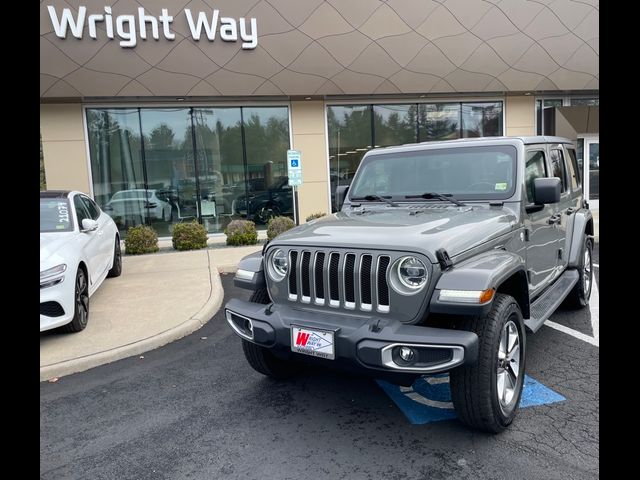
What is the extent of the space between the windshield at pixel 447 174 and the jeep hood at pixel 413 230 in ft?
0.82

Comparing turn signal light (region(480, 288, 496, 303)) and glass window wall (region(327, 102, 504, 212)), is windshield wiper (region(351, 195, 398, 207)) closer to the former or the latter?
turn signal light (region(480, 288, 496, 303))

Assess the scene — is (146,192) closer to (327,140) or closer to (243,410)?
(327,140)

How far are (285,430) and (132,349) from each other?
2.32 m

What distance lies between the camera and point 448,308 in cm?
285

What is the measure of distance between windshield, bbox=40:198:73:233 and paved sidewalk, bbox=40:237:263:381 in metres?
1.13

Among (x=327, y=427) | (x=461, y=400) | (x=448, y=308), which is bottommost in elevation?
(x=327, y=427)

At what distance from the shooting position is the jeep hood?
122 inches

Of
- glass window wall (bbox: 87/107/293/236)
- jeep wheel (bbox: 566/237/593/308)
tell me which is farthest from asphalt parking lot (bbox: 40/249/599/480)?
glass window wall (bbox: 87/107/293/236)

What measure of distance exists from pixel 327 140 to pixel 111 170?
5939 mm

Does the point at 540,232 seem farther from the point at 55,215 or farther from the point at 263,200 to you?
the point at 263,200

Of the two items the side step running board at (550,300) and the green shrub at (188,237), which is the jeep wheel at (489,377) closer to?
the side step running board at (550,300)

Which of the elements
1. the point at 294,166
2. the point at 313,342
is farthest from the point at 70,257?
the point at 294,166

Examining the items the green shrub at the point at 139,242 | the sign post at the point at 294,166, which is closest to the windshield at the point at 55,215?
the sign post at the point at 294,166
